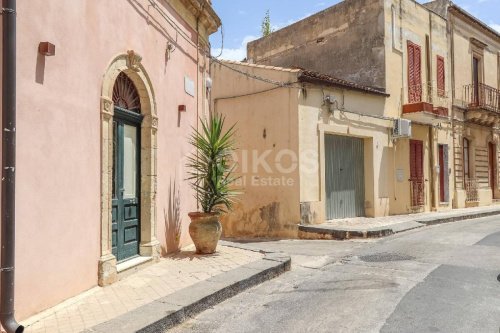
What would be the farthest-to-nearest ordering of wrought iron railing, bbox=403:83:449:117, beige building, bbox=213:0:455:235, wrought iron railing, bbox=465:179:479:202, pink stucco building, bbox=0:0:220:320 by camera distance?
1. wrought iron railing, bbox=465:179:479:202
2. wrought iron railing, bbox=403:83:449:117
3. beige building, bbox=213:0:455:235
4. pink stucco building, bbox=0:0:220:320

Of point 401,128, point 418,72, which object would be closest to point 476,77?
point 418,72

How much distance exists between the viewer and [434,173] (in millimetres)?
15750

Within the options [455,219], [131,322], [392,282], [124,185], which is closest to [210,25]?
[124,185]

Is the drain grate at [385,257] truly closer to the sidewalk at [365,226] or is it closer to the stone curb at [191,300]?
the stone curb at [191,300]

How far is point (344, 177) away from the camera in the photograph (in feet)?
41.7

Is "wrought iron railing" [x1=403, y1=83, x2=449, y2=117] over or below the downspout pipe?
over

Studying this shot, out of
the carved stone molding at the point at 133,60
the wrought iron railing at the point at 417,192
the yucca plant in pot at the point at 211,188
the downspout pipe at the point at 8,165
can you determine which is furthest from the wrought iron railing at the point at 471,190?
the downspout pipe at the point at 8,165

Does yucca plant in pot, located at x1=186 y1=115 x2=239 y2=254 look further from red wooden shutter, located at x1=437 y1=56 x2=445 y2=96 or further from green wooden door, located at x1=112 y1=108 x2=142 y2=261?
red wooden shutter, located at x1=437 y1=56 x2=445 y2=96

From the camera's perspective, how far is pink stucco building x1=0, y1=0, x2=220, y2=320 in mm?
3971

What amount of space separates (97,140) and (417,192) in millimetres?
12401

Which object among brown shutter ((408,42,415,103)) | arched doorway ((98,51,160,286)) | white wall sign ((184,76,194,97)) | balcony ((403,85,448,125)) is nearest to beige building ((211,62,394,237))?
balcony ((403,85,448,125))

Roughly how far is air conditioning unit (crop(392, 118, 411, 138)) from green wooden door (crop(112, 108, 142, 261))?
9.68 meters

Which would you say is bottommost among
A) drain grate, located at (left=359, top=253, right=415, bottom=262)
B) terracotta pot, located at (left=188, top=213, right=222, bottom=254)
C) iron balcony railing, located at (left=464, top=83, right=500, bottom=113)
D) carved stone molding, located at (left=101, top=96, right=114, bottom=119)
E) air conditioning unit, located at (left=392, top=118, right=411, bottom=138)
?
drain grate, located at (left=359, top=253, right=415, bottom=262)

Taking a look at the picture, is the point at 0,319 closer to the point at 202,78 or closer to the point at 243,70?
the point at 202,78
